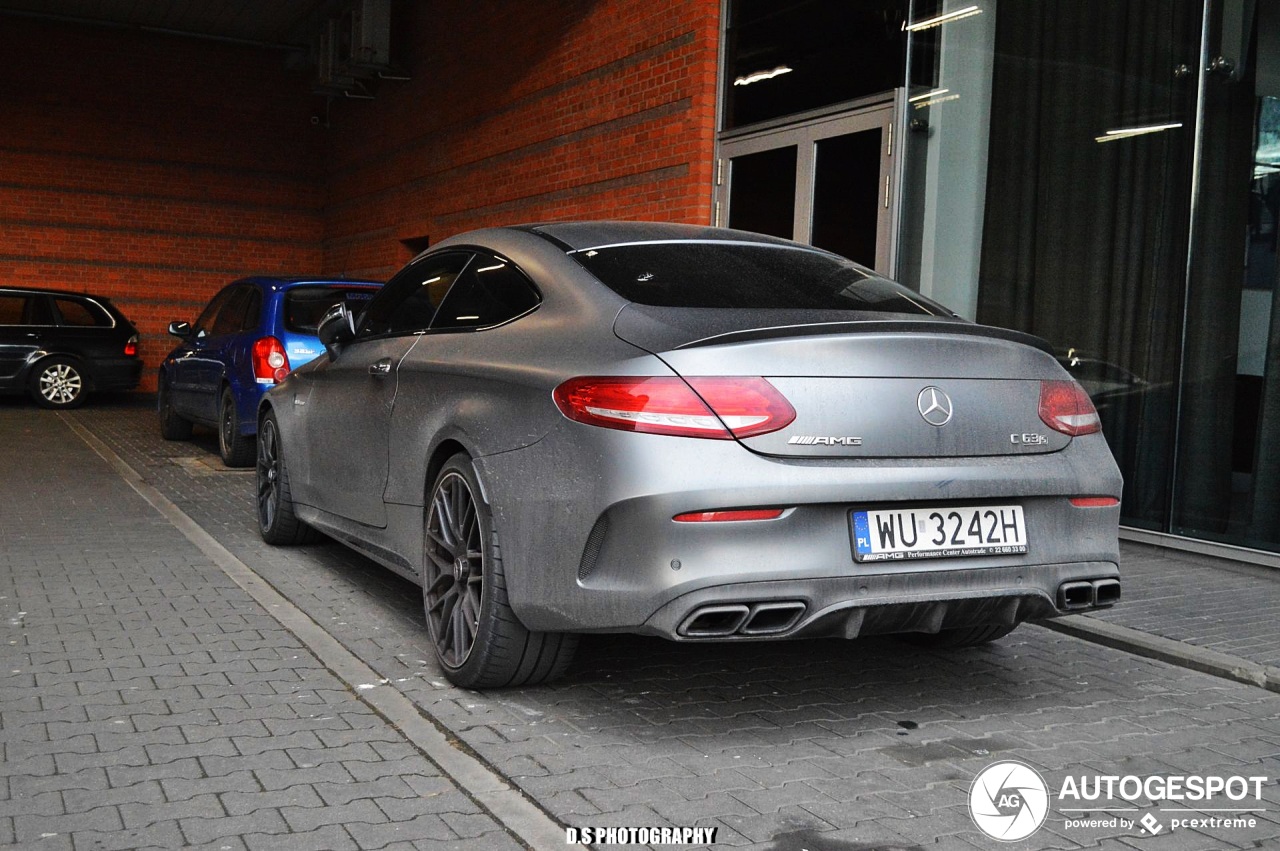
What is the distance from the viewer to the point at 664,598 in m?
3.61

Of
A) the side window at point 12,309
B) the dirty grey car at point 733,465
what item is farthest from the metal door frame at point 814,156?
the side window at point 12,309

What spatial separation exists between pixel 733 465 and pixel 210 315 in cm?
967

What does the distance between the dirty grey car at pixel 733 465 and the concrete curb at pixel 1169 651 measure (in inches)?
41.4

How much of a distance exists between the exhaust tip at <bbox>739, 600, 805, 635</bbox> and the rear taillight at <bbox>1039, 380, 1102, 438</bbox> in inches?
40.8

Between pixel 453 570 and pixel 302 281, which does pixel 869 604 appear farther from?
pixel 302 281

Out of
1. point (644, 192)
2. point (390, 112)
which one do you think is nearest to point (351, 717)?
point (644, 192)

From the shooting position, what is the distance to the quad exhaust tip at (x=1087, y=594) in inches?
158

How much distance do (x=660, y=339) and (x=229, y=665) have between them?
2.03m

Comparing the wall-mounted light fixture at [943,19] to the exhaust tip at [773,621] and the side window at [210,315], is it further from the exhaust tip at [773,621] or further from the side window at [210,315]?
the exhaust tip at [773,621]

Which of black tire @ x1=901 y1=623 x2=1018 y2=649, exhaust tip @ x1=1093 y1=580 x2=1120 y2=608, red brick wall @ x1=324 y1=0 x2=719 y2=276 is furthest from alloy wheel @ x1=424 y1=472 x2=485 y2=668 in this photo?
red brick wall @ x1=324 y1=0 x2=719 y2=276

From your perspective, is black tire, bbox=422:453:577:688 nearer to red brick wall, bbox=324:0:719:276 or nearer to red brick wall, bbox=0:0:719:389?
red brick wall, bbox=324:0:719:276

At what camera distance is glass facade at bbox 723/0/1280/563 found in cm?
740

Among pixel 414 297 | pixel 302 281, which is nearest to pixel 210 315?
pixel 302 281

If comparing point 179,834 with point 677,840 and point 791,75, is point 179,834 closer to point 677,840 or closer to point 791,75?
point 677,840
